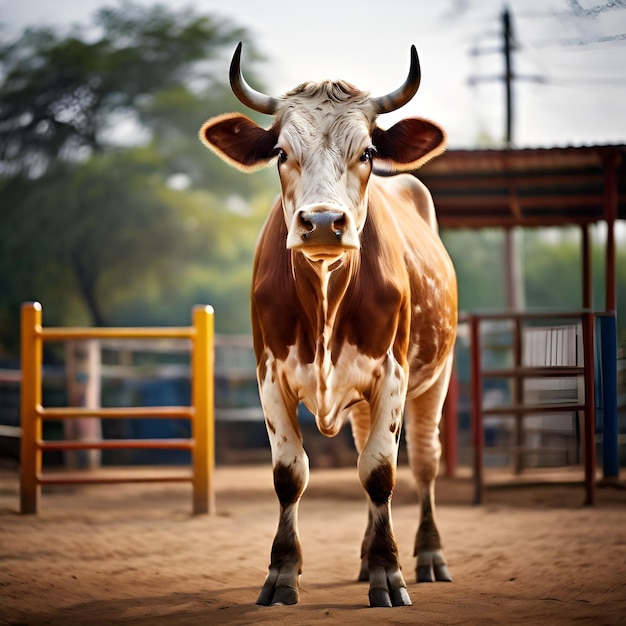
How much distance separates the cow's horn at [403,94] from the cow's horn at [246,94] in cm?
49

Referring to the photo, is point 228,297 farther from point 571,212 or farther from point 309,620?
point 309,620

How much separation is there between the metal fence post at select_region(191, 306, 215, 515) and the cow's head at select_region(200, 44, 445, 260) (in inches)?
109

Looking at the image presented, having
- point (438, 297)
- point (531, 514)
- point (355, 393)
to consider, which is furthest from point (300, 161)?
→ point (531, 514)

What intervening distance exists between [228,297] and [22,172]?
8.92 metres

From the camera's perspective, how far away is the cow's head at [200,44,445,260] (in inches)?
147

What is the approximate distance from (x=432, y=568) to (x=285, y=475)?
1.09 meters

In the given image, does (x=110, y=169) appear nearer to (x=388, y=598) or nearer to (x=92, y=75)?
(x=92, y=75)

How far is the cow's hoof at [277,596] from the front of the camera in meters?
4.04

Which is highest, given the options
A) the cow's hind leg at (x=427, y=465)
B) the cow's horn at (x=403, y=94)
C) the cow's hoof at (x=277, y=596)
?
the cow's horn at (x=403, y=94)

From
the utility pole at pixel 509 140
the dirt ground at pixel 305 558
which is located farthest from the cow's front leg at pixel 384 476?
the utility pole at pixel 509 140

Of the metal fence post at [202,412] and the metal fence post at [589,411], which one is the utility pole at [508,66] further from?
the metal fence post at [202,412]

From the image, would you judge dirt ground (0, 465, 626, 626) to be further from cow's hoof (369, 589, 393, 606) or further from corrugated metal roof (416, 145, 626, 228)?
corrugated metal roof (416, 145, 626, 228)

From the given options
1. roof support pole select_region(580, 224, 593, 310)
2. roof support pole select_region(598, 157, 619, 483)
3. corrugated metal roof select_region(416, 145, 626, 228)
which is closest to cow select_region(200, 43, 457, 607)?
corrugated metal roof select_region(416, 145, 626, 228)

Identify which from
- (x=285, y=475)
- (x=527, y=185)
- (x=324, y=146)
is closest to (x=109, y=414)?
(x=285, y=475)
